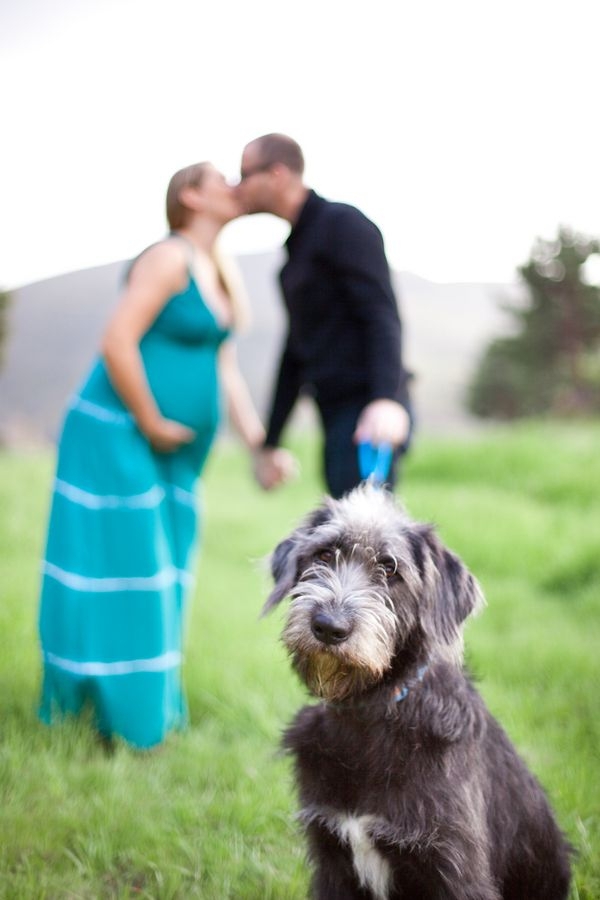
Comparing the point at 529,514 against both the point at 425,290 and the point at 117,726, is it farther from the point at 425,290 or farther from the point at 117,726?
the point at 425,290

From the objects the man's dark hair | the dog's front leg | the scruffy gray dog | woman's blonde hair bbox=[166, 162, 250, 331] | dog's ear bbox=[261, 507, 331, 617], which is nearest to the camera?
the scruffy gray dog

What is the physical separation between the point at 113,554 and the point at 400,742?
2397 mm

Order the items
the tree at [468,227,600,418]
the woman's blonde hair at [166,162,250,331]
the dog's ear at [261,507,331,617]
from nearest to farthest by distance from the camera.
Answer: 1. the dog's ear at [261,507,331,617]
2. the woman's blonde hair at [166,162,250,331]
3. the tree at [468,227,600,418]

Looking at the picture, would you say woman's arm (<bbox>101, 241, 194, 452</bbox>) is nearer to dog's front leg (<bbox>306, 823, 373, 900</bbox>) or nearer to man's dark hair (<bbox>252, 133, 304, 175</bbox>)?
man's dark hair (<bbox>252, 133, 304, 175</bbox>)

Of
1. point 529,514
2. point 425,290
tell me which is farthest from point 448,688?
point 425,290

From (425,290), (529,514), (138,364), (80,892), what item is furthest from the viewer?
(425,290)

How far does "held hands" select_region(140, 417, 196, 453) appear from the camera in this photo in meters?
4.53

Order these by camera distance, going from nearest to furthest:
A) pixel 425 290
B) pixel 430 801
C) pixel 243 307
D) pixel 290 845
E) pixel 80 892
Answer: pixel 430 801 < pixel 80 892 < pixel 290 845 < pixel 243 307 < pixel 425 290

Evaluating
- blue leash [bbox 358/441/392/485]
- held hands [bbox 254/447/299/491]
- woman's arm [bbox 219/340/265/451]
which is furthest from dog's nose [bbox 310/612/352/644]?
woman's arm [bbox 219/340/265/451]

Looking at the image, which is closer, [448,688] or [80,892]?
[448,688]

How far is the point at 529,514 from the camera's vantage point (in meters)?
9.25

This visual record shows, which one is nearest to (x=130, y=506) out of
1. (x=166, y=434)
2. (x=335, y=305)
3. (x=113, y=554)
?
(x=113, y=554)

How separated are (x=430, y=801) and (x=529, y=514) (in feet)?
23.0

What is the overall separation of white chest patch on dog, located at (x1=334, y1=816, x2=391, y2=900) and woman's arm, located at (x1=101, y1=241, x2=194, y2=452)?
8.15 ft
